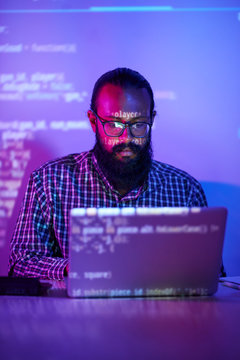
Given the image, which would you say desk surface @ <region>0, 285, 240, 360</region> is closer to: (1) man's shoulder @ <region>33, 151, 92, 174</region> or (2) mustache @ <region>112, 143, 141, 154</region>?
(2) mustache @ <region>112, 143, 141, 154</region>

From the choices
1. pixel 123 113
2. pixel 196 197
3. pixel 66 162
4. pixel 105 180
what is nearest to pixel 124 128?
pixel 123 113

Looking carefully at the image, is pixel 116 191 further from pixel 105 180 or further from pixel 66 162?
pixel 66 162

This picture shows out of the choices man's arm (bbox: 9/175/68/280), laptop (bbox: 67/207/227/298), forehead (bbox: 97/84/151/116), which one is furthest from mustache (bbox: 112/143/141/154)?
laptop (bbox: 67/207/227/298)

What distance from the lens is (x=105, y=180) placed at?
2.07m

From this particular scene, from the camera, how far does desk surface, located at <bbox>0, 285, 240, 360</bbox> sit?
0.85 meters

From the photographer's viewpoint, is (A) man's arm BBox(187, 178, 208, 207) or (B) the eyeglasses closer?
(B) the eyeglasses

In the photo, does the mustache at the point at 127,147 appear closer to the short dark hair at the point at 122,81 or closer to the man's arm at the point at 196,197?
the short dark hair at the point at 122,81

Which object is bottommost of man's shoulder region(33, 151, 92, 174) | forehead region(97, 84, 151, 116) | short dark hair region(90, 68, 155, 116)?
man's shoulder region(33, 151, 92, 174)

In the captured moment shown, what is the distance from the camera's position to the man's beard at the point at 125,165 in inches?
76.2

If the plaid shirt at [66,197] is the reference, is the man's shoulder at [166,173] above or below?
above

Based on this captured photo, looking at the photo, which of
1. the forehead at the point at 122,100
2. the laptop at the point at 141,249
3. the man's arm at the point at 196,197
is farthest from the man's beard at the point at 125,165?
the laptop at the point at 141,249

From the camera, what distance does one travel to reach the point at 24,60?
252 centimetres

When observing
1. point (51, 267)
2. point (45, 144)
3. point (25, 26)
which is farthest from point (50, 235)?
point (25, 26)

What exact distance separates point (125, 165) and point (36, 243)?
1.64 feet
